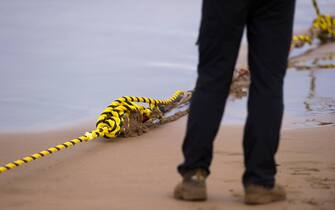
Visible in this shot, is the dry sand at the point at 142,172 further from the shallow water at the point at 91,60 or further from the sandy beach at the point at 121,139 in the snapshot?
the shallow water at the point at 91,60

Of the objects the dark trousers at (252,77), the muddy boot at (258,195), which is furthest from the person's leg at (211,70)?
the muddy boot at (258,195)

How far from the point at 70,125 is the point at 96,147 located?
0.74m

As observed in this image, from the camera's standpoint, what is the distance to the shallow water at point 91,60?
6.17 meters

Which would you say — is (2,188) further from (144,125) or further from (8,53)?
(8,53)

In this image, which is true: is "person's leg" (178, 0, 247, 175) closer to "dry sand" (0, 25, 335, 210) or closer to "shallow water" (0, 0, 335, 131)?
"dry sand" (0, 25, 335, 210)

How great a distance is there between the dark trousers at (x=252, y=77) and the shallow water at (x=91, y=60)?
221cm

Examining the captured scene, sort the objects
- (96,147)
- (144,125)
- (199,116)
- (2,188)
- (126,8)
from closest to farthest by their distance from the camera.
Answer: (199,116)
(2,188)
(96,147)
(144,125)
(126,8)

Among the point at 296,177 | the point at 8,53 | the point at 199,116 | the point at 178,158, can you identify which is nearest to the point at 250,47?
the point at 199,116

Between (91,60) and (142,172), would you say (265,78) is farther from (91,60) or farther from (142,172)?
(91,60)

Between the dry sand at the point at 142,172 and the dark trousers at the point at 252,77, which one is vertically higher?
the dark trousers at the point at 252,77

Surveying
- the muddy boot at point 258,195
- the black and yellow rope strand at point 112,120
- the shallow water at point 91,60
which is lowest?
the muddy boot at point 258,195

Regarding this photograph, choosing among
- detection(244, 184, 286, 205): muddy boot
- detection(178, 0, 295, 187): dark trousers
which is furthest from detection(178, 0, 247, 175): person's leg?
detection(244, 184, 286, 205): muddy boot

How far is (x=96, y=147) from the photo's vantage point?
4.79 m

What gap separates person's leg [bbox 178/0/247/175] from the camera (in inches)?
132
